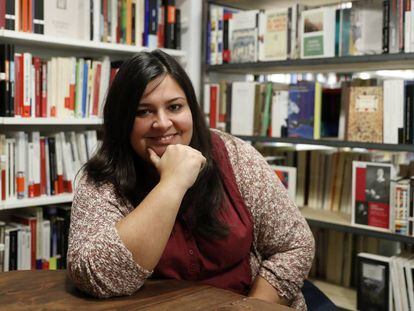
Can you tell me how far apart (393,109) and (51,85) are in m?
1.51

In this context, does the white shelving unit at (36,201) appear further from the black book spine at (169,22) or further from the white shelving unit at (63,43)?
the black book spine at (169,22)

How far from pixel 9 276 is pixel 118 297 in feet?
0.99

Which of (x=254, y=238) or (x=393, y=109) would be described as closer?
(x=254, y=238)

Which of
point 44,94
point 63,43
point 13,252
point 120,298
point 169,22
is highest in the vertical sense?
point 169,22

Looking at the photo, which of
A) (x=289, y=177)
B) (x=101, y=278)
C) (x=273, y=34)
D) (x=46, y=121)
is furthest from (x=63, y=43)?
(x=101, y=278)

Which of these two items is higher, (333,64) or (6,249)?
(333,64)

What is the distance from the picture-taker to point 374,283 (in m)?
2.27

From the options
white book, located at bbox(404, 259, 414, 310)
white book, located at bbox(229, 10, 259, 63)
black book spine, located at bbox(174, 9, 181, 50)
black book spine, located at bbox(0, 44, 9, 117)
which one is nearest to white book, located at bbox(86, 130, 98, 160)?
black book spine, located at bbox(0, 44, 9, 117)

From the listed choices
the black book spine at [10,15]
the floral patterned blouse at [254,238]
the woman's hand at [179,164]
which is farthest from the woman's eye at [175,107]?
the black book spine at [10,15]

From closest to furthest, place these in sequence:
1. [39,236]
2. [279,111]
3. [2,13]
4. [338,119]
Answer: [2,13]
[39,236]
[338,119]
[279,111]

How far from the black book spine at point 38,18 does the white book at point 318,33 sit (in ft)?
3.94

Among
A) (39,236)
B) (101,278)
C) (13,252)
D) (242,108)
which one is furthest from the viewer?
(242,108)

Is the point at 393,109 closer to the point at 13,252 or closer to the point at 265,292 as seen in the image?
the point at 265,292

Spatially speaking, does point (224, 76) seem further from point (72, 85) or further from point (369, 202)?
point (369, 202)
